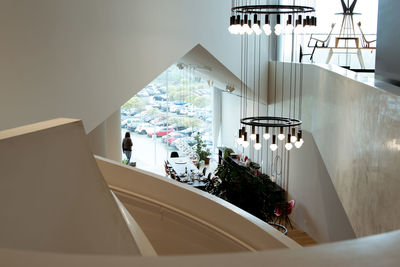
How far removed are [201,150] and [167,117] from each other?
74.3 inches

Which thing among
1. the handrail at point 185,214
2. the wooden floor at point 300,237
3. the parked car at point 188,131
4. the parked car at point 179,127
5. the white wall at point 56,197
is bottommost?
the wooden floor at point 300,237

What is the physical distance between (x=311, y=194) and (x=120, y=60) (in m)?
4.93

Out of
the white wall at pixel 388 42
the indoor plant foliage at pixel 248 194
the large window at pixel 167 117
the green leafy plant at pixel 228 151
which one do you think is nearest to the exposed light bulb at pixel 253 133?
the indoor plant foliage at pixel 248 194

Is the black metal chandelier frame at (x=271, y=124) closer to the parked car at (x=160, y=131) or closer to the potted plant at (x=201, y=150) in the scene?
the potted plant at (x=201, y=150)

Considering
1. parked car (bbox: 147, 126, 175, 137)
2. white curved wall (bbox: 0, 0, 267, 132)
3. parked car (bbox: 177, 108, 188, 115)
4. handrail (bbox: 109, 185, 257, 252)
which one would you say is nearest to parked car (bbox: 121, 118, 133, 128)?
parked car (bbox: 147, 126, 175, 137)

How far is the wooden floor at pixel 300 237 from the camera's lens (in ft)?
31.8

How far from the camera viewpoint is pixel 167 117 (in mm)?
18422

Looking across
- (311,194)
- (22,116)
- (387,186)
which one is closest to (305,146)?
(311,194)

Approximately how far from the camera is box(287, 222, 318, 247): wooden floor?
31.8ft

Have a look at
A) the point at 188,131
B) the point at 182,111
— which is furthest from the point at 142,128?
the point at 188,131

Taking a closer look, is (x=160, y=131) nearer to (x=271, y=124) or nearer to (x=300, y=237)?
(x=300, y=237)

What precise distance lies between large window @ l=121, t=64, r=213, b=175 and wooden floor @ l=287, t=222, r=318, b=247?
787 cm

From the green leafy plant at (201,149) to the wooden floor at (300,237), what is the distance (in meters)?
7.54

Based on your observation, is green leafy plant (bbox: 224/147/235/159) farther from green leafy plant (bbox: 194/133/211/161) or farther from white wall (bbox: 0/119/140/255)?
white wall (bbox: 0/119/140/255)
